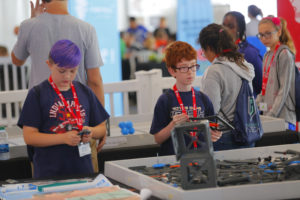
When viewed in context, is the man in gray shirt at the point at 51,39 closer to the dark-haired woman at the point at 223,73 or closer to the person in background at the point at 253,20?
the dark-haired woman at the point at 223,73

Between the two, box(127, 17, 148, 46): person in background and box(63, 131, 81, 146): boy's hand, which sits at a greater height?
box(127, 17, 148, 46): person in background

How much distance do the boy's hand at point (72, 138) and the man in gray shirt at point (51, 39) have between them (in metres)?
0.63

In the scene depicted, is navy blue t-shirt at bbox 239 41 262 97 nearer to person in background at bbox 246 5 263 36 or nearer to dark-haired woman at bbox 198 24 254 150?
dark-haired woman at bbox 198 24 254 150

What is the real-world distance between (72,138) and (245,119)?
1131mm

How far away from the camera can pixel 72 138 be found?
2.46 meters

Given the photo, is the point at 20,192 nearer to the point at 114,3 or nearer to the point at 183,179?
the point at 183,179

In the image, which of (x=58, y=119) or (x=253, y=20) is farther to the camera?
(x=253, y=20)

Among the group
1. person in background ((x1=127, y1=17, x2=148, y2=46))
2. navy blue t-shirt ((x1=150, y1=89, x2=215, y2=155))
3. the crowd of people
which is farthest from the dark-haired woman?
person in background ((x1=127, y1=17, x2=148, y2=46))

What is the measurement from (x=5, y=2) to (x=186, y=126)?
42.6ft

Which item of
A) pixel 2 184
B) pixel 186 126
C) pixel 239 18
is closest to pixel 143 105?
pixel 239 18

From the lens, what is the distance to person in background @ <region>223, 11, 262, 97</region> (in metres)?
4.20

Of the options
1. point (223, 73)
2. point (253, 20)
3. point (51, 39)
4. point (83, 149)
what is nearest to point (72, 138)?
point (83, 149)

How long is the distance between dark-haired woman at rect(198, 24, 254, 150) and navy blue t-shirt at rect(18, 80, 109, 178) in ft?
2.82

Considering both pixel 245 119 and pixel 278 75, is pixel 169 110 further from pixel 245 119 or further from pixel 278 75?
pixel 278 75
